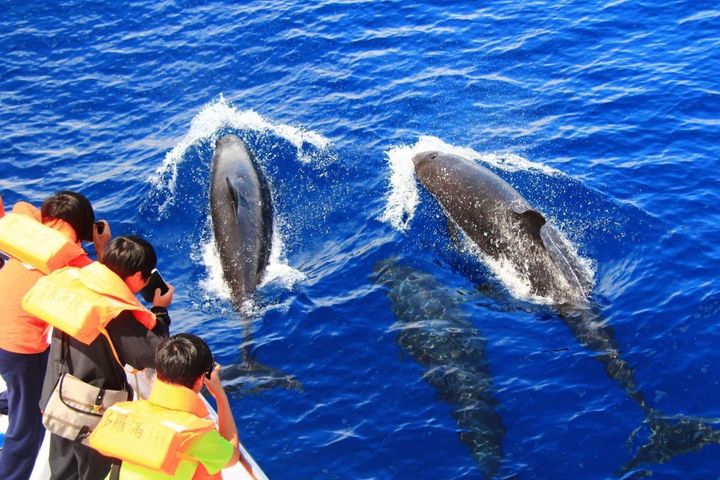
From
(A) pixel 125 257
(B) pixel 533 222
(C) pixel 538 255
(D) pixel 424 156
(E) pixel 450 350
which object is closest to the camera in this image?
(A) pixel 125 257

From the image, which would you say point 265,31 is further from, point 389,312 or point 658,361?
point 658,361

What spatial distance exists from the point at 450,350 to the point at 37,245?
6273 mm

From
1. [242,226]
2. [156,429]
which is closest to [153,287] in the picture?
[156,429]

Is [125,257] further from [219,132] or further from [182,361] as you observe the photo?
[219,132]

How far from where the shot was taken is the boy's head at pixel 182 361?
639 cm

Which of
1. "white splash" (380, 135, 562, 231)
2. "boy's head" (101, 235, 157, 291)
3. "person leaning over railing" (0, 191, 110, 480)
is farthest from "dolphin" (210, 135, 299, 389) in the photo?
"boy's head" (101, 235, 157, 291)

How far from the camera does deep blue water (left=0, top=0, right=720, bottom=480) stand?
35.6ft

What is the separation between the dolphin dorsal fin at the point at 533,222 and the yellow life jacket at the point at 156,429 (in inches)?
301

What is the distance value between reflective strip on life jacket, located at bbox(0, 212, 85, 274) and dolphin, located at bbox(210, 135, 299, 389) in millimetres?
4436

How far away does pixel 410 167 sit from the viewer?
16.7m

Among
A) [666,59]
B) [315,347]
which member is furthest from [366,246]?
[666,59]

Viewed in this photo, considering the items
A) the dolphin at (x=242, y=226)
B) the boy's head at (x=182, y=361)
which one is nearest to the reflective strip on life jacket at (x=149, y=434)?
the boy's head at (x=182, y=361)

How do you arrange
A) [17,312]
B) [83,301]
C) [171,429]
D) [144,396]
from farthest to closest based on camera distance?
[144,396] → [17,312] → [83,301] → [171,429]

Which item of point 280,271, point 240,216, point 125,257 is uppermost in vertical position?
point 240,216
